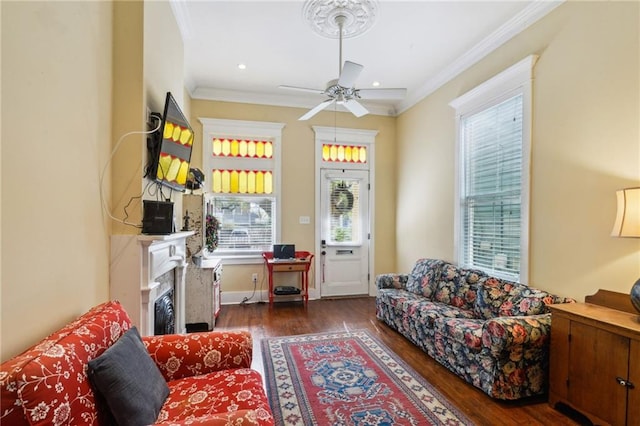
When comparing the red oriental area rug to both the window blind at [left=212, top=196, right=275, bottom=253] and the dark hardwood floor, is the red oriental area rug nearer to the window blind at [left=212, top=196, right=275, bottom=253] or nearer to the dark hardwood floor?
the dark hardwood floor

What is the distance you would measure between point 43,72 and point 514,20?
3712 mm

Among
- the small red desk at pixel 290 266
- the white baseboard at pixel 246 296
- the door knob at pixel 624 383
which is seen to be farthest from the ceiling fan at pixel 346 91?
the white baseboard at pixel 246 296

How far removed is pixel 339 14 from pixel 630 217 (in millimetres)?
2722

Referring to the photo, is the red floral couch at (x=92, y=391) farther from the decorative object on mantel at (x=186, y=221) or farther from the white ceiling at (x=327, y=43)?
the white ceiling at (x=327, y=43)

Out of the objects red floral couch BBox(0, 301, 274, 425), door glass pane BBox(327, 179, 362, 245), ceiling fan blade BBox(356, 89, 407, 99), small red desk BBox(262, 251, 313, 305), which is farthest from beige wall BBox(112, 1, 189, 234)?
door glass pane BBox(327, 179, 362, 245)

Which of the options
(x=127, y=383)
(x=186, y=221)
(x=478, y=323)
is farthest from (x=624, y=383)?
(x=186, y=221)

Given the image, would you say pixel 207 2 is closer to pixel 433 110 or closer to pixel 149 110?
pixel 149 110

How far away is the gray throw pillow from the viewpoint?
1172mm

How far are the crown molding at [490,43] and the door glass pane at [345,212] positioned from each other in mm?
1785

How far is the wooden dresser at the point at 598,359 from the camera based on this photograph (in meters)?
1.76

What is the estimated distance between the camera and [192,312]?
3580 millimetres

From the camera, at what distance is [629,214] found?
1896 millimetres

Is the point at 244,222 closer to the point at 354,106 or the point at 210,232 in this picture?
the point at 210,232

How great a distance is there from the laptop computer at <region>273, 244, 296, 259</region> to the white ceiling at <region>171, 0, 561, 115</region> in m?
2.43
